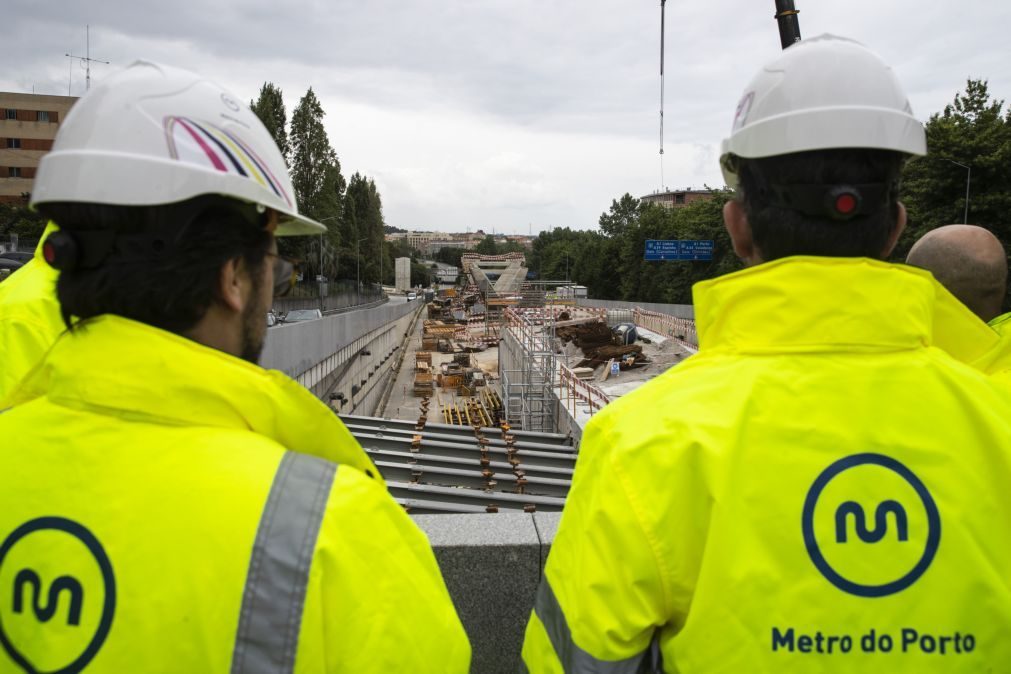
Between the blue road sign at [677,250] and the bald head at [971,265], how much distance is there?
5057cm

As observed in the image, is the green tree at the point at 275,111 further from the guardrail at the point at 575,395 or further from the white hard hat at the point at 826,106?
the white hard hat at the point at 826,106

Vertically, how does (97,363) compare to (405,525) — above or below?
above

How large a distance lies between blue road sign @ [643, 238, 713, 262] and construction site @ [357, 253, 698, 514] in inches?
211

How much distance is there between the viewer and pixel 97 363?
122cm

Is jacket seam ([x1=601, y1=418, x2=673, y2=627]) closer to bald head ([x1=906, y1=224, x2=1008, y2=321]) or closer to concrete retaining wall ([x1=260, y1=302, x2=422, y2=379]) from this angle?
bald head ([x1=906, y1=224, x2=1008, y2=321])

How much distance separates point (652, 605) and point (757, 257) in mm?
837

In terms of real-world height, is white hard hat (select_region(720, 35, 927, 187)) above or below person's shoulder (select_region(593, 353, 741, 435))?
above

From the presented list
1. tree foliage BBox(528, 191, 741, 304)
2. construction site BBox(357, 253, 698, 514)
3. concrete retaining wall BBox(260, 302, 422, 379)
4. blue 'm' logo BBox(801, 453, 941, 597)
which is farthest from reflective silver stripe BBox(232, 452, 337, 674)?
tree foliage BBox(528, 191, 741, 304)

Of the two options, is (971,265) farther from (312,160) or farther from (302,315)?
(312,160)

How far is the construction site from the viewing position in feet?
16.9

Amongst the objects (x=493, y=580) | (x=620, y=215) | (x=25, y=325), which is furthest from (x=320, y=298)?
(x=620, y=215)

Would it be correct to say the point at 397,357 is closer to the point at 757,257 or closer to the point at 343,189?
the point at 343,189

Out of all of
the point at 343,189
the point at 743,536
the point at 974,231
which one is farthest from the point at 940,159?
the point at 343,189

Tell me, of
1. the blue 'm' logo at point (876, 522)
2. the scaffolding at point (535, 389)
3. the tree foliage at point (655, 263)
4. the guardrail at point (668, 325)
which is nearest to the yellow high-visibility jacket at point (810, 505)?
the blue 'm' logo at point (876, 522)
